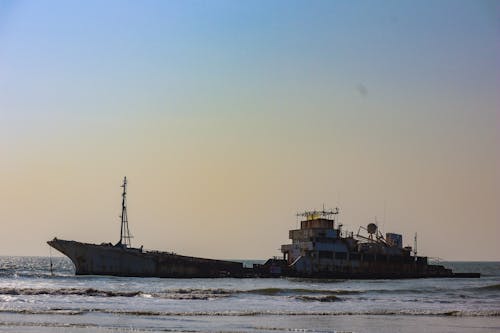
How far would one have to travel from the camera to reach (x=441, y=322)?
117ft

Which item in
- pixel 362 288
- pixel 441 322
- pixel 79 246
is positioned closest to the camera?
pixel 441 322

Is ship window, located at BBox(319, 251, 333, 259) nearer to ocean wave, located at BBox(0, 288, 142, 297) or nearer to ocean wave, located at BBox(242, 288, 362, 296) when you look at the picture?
ocean wave, located at BBox(242, 288, 362, 296)

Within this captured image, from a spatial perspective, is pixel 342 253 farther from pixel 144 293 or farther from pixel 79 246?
pixel 144 293

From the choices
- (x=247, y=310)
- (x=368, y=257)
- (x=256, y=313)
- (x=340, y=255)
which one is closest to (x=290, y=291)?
(x=247, y=310)

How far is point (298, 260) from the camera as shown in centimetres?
7662

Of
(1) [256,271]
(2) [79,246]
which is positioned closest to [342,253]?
(1) [256,271]

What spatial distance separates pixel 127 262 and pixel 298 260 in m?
17.0

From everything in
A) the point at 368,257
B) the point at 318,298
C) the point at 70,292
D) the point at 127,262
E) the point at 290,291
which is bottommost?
the point at 70,292

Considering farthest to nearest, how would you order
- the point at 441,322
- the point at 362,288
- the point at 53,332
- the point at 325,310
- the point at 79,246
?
the point at 79,246 → the point at 362,288 → the point at 325,310 → the point at 441,322 → the point at 53,332

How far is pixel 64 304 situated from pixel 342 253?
41.6 meters

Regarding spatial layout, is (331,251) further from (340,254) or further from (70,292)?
(70,292)

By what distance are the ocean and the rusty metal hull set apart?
1425cm

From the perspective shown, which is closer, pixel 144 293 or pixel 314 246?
pixel 144 293

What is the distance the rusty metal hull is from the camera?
7381 centimetres
